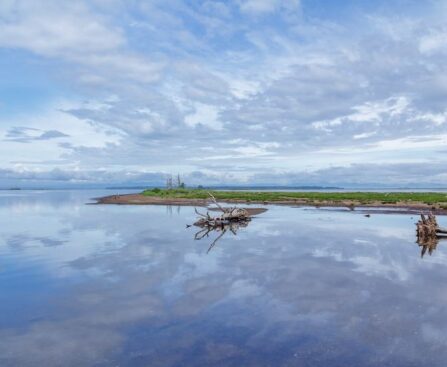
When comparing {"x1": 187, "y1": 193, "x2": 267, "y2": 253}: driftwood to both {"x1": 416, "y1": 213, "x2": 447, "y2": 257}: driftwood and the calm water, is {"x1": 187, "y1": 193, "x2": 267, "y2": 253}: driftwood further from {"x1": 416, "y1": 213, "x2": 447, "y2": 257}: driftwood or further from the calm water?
{"x1": 416, "y1": 213, "x2": 447, "y2": 257}: driftwood

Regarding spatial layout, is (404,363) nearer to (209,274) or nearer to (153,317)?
(153,317)

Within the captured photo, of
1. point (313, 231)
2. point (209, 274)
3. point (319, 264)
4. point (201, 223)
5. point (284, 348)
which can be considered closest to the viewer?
point (284, 348)

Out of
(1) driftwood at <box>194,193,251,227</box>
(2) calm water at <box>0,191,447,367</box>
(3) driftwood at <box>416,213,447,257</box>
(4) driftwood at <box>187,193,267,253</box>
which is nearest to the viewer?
(2) calm water at <box>0,191,447,367</box>

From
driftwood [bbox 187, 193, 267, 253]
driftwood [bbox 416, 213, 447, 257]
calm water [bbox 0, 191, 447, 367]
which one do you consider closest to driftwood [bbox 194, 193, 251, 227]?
driftwood [bbox 187, 193, 267, 253]

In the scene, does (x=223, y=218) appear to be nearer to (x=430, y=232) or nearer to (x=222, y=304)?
(x=430, y=232)

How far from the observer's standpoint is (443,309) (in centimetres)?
1661

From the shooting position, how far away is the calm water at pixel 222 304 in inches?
494

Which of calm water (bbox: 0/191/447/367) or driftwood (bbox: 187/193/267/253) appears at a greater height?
driftwood (bbox: 187/193/267/253)

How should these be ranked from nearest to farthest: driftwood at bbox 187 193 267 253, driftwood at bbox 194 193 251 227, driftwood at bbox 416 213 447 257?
driftwood at bbox 416 213 447 257
driftwood at bbox 187 193 267 253
driftwood at bbox 194 193 251 227

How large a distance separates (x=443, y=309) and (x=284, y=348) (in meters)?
7.88

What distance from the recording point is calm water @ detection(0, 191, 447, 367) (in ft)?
41.1

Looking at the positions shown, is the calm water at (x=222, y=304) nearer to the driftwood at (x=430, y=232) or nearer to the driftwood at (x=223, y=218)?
the driftwood at (x=430, y=232)

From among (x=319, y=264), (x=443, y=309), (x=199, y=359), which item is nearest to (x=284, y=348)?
(x=199, y=359)

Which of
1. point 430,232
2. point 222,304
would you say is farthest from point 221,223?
point 222,304
